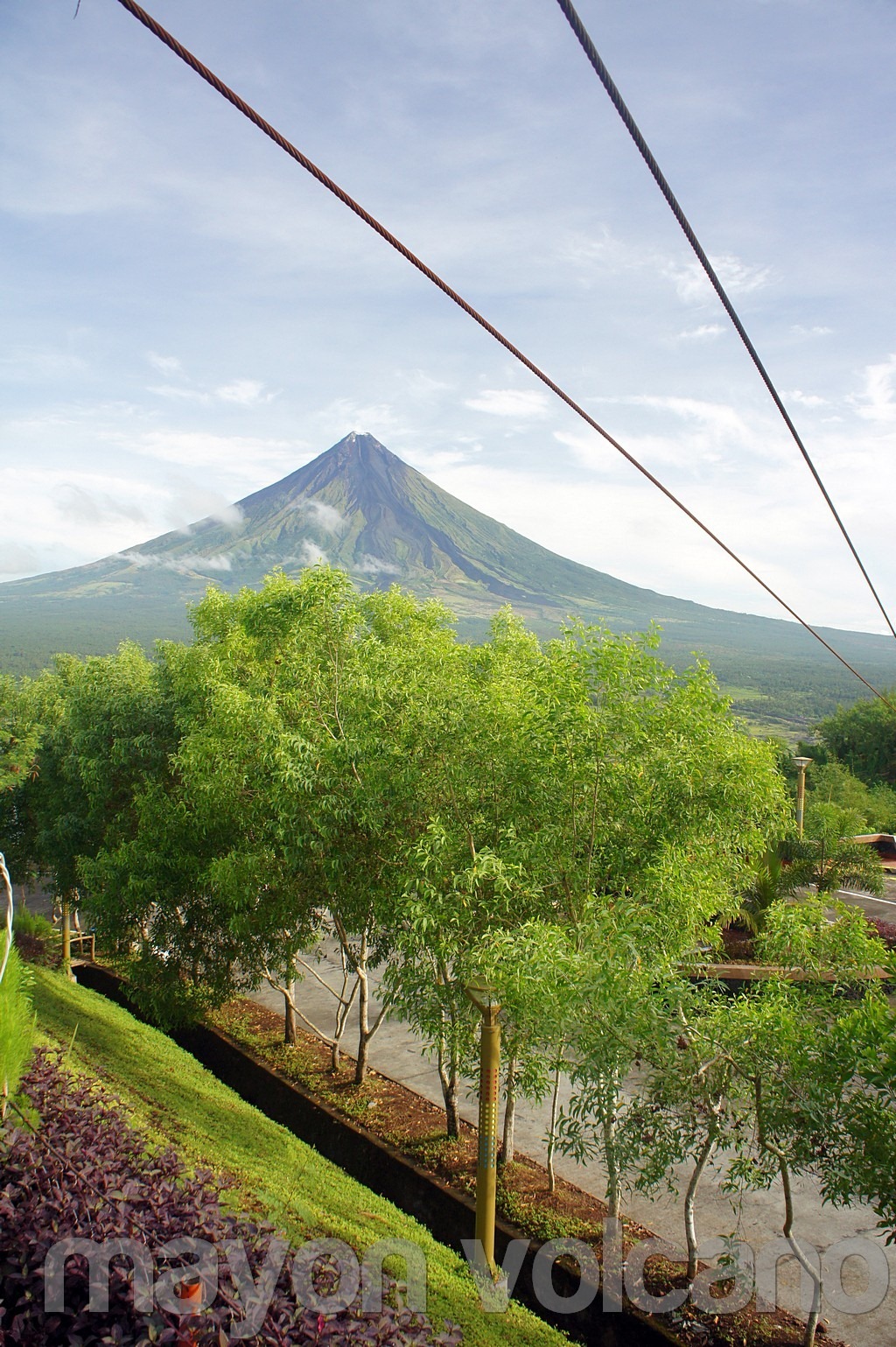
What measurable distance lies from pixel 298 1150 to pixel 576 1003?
172 inches

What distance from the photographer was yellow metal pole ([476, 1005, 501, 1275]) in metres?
6.04

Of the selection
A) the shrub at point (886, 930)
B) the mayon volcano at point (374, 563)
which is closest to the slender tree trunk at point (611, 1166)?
the shrub at point (886, 930)

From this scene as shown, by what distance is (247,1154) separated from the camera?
7.28 m

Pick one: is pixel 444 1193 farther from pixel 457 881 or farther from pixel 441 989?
pixel 457 881

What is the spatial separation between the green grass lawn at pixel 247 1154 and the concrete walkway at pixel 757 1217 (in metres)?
1.59

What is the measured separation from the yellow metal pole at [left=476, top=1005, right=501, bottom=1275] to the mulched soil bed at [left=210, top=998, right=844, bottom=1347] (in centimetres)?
120

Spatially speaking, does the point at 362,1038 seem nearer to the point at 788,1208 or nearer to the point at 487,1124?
the point at 487,1124

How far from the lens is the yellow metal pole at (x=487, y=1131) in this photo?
6.04m

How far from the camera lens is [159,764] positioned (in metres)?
11.7

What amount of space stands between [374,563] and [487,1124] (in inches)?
6103

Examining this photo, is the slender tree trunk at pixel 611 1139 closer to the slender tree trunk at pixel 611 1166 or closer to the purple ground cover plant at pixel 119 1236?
the slender tree trunk at pixel 611 1166

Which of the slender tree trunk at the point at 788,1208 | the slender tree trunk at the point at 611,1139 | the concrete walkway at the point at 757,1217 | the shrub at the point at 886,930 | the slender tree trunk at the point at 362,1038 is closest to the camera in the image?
the slender tree trunk at the point at 788,1208

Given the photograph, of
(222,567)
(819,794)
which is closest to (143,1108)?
(819,794)

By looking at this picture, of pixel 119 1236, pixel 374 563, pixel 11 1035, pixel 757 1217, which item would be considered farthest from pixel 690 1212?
pixel 374 563
